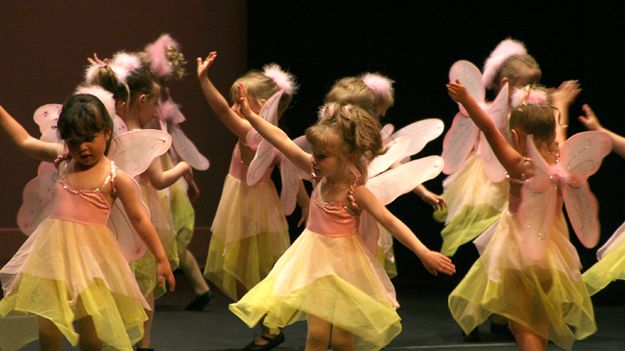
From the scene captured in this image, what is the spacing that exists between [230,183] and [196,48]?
10.3 ft

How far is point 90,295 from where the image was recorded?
11.5ft

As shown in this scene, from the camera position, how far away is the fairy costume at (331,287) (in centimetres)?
368

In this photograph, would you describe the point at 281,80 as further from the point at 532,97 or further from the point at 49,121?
the point at 49,121

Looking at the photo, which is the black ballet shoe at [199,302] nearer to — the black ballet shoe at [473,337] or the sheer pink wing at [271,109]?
Result: the black ballet shoe at [473,337]

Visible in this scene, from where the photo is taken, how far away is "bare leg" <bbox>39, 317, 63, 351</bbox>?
3529 millimetres

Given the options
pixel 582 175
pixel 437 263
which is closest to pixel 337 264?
pixel 437 263

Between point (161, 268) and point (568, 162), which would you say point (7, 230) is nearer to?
point (161, 268)

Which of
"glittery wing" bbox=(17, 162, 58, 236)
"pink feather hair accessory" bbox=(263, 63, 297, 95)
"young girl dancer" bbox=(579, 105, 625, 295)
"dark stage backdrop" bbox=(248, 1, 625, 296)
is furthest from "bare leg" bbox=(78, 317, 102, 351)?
"dark stage backdrop" bbox=(248, 1, 625, 296)

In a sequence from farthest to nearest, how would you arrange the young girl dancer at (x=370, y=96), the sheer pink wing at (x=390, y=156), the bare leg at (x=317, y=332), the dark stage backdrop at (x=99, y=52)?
the dark stage backdrop at (x=99, y=52) < the young girl dancer at (x=370, y=96) < the sheer pink wing at (x=390, y=156) < the bare leg at (x=317, y=332)

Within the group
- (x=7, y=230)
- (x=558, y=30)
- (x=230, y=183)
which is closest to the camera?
(x=230, y=183)

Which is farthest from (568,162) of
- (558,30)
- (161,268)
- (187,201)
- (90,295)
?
(558,30)

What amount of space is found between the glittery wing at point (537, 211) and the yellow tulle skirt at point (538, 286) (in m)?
0.05

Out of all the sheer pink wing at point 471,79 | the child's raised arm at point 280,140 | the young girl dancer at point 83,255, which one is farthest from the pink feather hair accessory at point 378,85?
the young girl dancer at point 83,255

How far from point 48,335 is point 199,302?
2.53m
